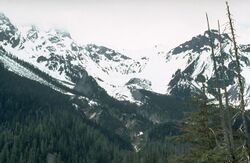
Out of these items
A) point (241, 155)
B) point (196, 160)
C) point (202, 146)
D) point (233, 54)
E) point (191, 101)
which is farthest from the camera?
point (191, 101)

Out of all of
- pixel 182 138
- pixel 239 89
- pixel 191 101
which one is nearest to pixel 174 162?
pixel 182 138

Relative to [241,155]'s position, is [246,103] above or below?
above

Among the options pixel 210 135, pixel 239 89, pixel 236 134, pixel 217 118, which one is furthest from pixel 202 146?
pixel 239 89

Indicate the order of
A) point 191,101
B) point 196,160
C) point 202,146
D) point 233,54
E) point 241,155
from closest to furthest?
1. point 241,155
2. point 233,54
3. point 196,160
4. point 202,146
5. point 191,101

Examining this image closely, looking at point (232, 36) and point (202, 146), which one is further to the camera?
Answer: point (202, 146)

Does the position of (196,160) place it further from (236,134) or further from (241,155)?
(241,155)

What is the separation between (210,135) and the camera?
104 feet

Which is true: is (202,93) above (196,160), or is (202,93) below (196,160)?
above

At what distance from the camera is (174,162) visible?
3175 cm

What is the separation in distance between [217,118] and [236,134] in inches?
292

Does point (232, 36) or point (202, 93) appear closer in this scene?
point (232, 36)

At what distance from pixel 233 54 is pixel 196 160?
690cm

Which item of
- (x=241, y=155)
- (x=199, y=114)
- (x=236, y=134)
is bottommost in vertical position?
(x=241, y=155)

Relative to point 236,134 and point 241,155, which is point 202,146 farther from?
point 241,155
